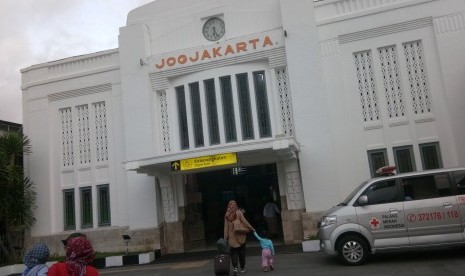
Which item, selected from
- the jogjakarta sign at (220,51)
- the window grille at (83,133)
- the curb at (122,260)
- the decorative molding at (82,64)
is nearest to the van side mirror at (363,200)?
the curb at (122,260)

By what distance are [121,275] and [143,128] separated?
594 centimetres

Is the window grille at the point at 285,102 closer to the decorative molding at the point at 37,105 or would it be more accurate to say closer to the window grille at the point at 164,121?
the window grille at the point at 164,121

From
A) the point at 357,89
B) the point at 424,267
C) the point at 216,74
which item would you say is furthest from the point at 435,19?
the point at 424,267

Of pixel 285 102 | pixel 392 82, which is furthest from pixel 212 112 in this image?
pixel 392 82

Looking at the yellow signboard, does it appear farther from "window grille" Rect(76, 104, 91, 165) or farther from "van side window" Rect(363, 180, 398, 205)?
"window grille" Rect(76, 104, 91, 165)

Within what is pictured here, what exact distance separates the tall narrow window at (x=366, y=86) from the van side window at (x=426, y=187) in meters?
5.88

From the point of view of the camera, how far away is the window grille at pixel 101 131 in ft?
57.2

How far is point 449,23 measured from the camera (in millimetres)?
14617

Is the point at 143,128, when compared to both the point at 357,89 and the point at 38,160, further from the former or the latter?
the point at 357,89

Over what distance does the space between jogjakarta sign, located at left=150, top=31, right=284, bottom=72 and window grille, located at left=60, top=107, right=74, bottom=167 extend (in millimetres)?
4392

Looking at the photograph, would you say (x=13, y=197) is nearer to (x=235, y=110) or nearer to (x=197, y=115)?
(x=197, y=115)

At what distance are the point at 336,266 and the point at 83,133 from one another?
11892mm

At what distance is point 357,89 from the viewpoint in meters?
15.3

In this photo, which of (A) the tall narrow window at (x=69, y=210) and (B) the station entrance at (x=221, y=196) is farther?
(A) the tall narrow window at (x=69, y=210)
